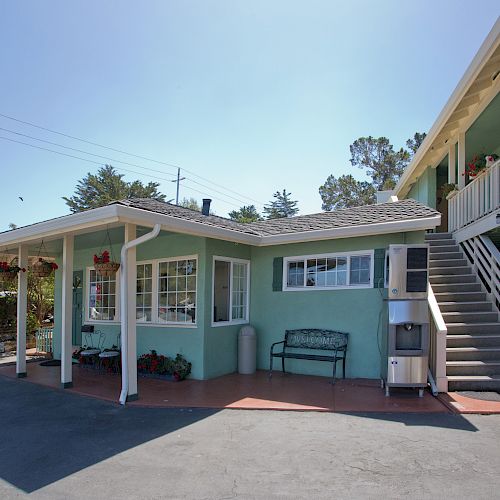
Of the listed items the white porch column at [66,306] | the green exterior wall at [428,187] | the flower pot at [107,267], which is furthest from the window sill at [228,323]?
the green exterior wall at [428,187]

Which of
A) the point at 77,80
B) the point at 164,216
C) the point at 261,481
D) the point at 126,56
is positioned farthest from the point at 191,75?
the point at 261,481

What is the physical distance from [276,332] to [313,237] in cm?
214

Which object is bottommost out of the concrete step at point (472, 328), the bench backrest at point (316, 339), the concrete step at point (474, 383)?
the concrete step at point (474, 383)

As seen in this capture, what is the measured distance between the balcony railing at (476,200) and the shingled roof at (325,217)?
1.10m

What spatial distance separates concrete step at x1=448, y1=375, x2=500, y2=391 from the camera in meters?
6.37

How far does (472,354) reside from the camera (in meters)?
6.81

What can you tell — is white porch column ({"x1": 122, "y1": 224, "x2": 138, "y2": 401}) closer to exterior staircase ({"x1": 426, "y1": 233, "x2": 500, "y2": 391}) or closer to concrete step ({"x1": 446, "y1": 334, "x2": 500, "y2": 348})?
exterior staircase ({"x1": 426, "y1": 233, "x2": 500, "y2": 391})

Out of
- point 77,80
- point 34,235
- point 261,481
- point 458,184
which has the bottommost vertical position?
point 261,481

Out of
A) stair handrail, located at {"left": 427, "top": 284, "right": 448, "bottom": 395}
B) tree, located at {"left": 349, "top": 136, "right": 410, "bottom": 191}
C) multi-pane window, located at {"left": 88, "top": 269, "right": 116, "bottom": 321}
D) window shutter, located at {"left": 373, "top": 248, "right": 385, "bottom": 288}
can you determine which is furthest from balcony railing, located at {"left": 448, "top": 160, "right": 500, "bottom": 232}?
tree, located at {"left": 349, "top": 136, "right": 410, "bottom": 191}

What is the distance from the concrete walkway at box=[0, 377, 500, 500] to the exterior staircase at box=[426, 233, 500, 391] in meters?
1.30

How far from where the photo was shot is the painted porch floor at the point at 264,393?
598 centimetres

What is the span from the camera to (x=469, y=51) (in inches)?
405

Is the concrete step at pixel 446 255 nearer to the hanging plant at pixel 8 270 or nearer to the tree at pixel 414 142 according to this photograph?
the hanging plant at pixel 8 270

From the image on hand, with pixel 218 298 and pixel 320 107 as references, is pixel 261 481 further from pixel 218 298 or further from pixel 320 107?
pixel 320 107
